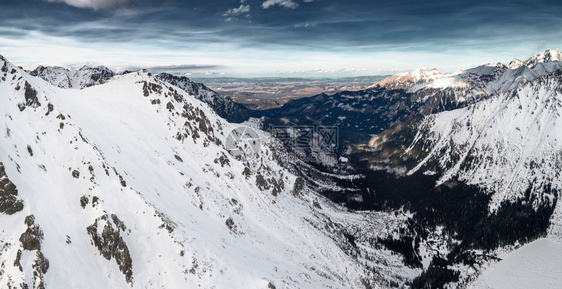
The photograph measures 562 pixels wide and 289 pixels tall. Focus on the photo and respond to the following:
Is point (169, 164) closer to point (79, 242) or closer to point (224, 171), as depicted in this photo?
point (224, 171)

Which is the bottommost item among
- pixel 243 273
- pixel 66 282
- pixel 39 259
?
pixel 243 273

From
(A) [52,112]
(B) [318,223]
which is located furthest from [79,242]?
→ (B) [318,223]

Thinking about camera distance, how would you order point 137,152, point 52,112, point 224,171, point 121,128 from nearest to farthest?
point 52,112 < point 137,152 < point 121,128 < point 224,171

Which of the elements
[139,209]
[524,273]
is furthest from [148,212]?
[524,273]

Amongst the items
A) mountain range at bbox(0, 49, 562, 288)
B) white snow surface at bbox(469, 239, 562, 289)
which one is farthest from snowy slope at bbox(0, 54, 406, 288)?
white snow surface at bbox(469, 239, 562, 289)

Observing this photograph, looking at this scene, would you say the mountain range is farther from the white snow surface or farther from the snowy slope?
the white snow surface

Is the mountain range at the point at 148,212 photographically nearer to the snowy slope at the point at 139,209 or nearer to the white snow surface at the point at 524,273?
the snowy slope at the point at 139,209
